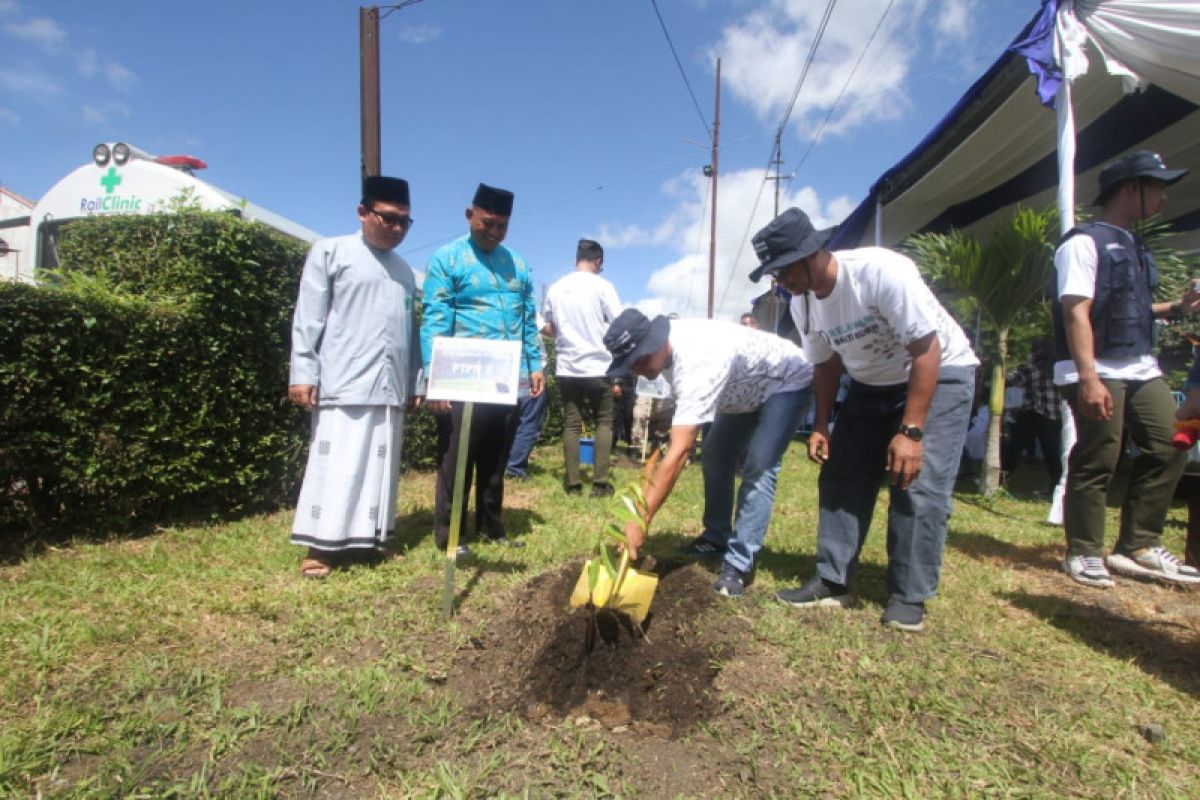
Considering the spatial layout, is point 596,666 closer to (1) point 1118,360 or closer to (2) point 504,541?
(2) point 504,541

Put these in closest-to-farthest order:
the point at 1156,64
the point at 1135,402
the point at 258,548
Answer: the point at 1135,402 → the point at 258,548 → the point at 1156,64

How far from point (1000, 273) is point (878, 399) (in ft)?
12.2

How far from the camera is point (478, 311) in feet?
11.1

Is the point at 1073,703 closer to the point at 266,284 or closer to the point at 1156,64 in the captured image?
the point at 1156,64

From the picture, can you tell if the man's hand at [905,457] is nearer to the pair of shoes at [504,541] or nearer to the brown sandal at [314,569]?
the pair of shoes at [504,541]

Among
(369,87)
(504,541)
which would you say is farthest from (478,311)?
(369,87)

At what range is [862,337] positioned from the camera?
253 cm

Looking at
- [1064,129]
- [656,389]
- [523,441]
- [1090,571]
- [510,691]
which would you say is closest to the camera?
[510,691]

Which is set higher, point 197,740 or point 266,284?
point 266,284

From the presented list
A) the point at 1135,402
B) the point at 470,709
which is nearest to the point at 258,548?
the point at 470,709

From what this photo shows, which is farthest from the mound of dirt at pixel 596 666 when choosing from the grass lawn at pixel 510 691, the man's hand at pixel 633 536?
the man's hand at pixel 633 536

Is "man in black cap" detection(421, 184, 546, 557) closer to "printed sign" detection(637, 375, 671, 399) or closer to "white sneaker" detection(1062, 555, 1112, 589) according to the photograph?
"printed sign" detection(637, 375, 671, 399)

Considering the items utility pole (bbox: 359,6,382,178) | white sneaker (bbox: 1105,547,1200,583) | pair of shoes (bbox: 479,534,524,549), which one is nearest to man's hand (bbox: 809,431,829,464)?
pair of shoes (bbox: 479,534,524,549)

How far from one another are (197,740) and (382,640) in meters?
0.68
